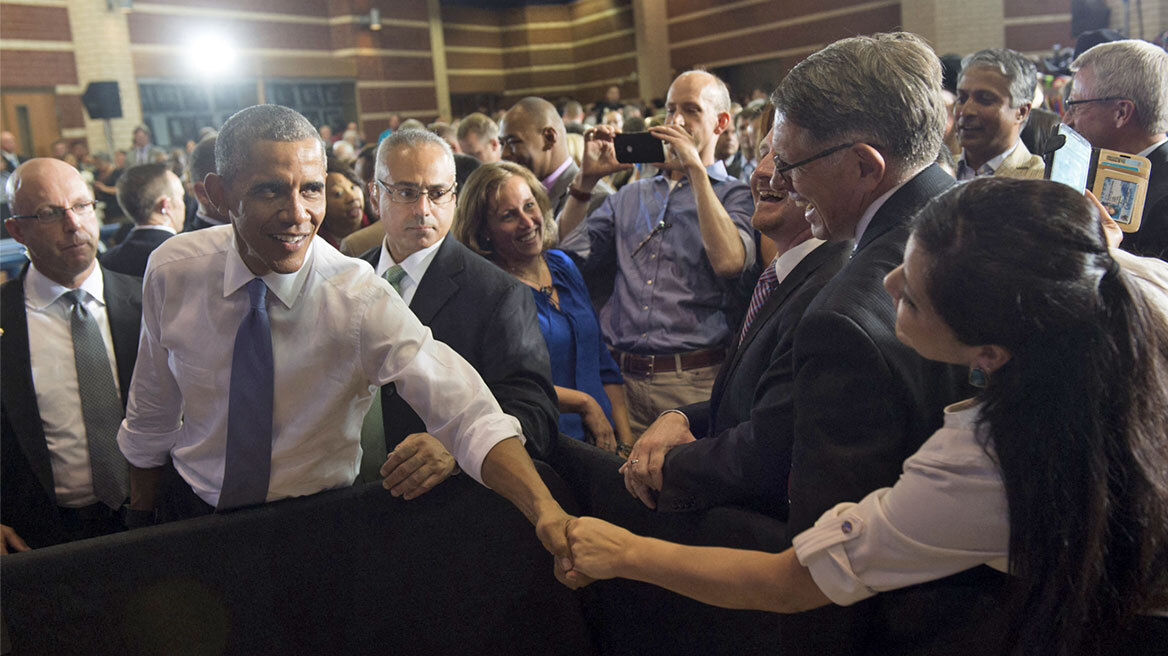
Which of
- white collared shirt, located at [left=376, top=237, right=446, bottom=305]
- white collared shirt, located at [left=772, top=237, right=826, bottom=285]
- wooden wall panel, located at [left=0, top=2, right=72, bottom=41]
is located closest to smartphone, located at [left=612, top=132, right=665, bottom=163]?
white collared shirt, located at [left=376, top=237, right=446, bottom=305]

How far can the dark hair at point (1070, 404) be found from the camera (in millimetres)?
905

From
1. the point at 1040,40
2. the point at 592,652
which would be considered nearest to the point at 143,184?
the point at 592,652

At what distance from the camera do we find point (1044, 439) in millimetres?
913

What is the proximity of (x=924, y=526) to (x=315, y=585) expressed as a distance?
3.39 ft

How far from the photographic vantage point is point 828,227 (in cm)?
140

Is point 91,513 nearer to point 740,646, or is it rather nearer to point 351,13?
point 740,646

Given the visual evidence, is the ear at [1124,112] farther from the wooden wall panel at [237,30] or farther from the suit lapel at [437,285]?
the wooden wall panel at [237,30]

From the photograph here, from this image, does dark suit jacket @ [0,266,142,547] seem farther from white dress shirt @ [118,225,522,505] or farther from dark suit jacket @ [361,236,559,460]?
dark suit jacket @ [361,236,559,460]

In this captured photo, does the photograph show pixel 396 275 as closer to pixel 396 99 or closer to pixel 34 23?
pixel 34 23

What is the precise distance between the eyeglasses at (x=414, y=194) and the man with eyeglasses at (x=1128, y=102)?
6.31ft

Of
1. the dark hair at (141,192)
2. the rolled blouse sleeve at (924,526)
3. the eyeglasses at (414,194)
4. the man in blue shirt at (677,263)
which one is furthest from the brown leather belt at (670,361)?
the dark hair at (141,192)

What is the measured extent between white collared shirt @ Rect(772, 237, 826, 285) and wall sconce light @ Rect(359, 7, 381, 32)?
16063 mm

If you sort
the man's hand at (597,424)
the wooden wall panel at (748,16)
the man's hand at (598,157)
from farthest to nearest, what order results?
the wooden wall panel at (748,16), the man's hand at (598,157), the man's hand at (597,424)

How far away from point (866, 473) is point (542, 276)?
1.60m
